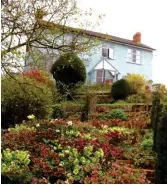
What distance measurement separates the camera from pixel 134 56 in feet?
80.5

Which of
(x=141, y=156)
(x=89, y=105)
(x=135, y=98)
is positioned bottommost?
(x=141, y=156)

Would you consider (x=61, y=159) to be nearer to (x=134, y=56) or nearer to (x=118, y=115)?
(x=118, y=115)

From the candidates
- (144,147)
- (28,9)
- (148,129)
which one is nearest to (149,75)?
(148,129)

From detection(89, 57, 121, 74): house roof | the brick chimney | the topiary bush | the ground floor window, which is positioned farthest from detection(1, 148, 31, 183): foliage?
the brick chimney

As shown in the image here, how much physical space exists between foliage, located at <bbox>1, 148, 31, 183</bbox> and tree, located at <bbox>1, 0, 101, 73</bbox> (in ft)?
3.95

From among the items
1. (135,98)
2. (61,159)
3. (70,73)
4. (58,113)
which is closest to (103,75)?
(70,73)

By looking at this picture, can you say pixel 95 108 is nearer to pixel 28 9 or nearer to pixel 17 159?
pixel 28 9

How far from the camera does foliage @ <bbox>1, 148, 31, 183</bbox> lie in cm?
483

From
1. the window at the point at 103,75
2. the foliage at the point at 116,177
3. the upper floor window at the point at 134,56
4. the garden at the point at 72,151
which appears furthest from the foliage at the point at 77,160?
the upper floor window at the point at 134,56

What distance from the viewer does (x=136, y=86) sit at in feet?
57.4

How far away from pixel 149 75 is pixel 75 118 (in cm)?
1251

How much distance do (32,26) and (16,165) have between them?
2426 mm

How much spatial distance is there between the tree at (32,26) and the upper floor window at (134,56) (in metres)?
16.8

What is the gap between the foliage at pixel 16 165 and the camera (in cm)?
483
